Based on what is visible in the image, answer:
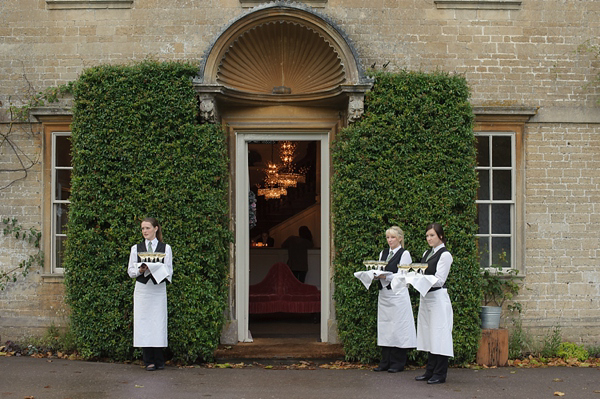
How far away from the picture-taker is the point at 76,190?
9891 mm

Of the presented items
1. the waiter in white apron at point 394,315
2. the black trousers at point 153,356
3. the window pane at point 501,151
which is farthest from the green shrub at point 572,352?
the black trousers at point 153,356

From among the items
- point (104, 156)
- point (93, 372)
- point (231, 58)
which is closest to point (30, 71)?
point (104, 156)

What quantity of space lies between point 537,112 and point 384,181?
8.96 feet

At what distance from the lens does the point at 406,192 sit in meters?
9.80

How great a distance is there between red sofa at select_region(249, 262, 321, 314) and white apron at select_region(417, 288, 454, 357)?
157 inches

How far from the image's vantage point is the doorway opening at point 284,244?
40.8 ft

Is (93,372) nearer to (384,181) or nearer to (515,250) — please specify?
(384,181)

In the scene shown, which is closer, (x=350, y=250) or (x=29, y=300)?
(x=350, y=250)

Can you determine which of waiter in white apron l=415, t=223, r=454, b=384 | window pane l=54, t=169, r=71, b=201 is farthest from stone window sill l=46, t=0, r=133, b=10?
waiter in white apron l=415, t=223, r=454, b=384

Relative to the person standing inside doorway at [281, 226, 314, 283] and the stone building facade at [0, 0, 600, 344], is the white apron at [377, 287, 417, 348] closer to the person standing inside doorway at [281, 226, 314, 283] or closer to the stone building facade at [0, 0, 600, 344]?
the stone building facade at [0, 0, 600, 344]

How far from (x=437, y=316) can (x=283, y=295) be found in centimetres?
437

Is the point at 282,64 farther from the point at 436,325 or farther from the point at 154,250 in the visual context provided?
the point at 436,325

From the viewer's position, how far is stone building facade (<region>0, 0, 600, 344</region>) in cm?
1071

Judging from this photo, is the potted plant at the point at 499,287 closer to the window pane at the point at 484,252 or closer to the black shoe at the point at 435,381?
the window pane at the point at 484,252
